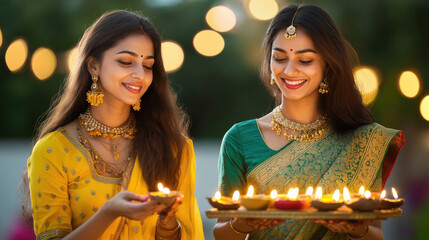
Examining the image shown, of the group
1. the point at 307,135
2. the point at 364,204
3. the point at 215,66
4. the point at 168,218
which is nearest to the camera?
the point at 364,204

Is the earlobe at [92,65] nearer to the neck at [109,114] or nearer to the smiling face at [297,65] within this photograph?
the neck at [109,114]

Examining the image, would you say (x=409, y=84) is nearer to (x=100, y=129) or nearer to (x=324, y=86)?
(x=324, y=86)

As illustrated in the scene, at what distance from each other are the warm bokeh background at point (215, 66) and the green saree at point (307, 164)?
10.1 feet

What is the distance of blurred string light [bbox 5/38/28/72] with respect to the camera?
7.19 m

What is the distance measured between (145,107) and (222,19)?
11.3ft

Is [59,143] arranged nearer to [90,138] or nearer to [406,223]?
[90,138]

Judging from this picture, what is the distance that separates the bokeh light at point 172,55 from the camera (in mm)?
6582

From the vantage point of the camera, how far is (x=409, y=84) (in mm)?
6566

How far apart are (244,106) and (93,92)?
13.5 ft

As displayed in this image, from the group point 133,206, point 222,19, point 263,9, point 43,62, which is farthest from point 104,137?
point 43,62

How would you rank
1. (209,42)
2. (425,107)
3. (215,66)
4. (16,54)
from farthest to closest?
1. (215,66)
2. (16,54)
3. (209,42)
4. (425,107)

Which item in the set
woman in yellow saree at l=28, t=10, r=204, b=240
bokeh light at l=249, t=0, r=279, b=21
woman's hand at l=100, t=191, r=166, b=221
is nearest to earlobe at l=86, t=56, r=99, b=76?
woman in yellow saree at l=28, t=10, r=204, b=240

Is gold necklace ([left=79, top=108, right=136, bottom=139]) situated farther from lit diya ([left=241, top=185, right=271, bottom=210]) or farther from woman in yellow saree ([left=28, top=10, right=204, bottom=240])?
lit diya ([left=241, top=185, right=271, bottom=210])

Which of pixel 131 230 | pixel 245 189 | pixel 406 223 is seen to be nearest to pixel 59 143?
pixel 131 230
